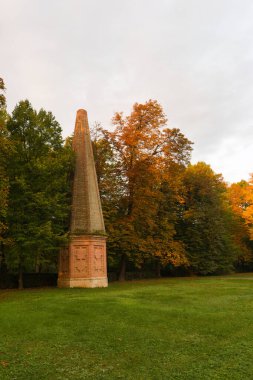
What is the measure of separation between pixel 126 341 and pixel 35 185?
17193mm

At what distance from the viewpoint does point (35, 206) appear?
2366cm

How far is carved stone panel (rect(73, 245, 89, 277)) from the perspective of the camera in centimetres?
2389

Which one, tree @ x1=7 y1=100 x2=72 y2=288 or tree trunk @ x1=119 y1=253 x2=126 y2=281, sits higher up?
tree @ x1=7 y1=100 x2=72 y2=288

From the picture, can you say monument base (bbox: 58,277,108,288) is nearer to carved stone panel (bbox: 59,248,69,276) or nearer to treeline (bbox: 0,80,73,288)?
carved stone panel (bbox: 59,248,69,276)

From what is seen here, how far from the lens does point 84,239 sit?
80.2ft

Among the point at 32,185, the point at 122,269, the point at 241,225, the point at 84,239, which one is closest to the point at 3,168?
the point at 32,185

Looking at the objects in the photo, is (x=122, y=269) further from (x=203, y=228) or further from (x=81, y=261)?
(x=203, y=228)

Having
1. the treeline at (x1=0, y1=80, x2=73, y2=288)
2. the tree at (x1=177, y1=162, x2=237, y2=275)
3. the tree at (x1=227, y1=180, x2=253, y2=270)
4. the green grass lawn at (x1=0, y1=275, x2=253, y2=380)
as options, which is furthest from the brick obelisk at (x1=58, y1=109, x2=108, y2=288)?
the tree at (x1=227, y1=180, x2=253, y2=270)


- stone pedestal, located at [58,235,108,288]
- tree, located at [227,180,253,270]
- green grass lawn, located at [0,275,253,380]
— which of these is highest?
tree, located at [227,180,253,270]

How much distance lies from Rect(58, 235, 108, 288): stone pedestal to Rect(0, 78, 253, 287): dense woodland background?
3.54ft

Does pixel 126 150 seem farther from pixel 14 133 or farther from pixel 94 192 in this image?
pixel 14 133

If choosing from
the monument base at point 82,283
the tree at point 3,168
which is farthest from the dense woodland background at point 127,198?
the monument base at point 82,283

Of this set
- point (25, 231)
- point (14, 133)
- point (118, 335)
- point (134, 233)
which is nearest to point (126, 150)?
point (134, 233)

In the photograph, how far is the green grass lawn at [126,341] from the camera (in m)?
6.62
